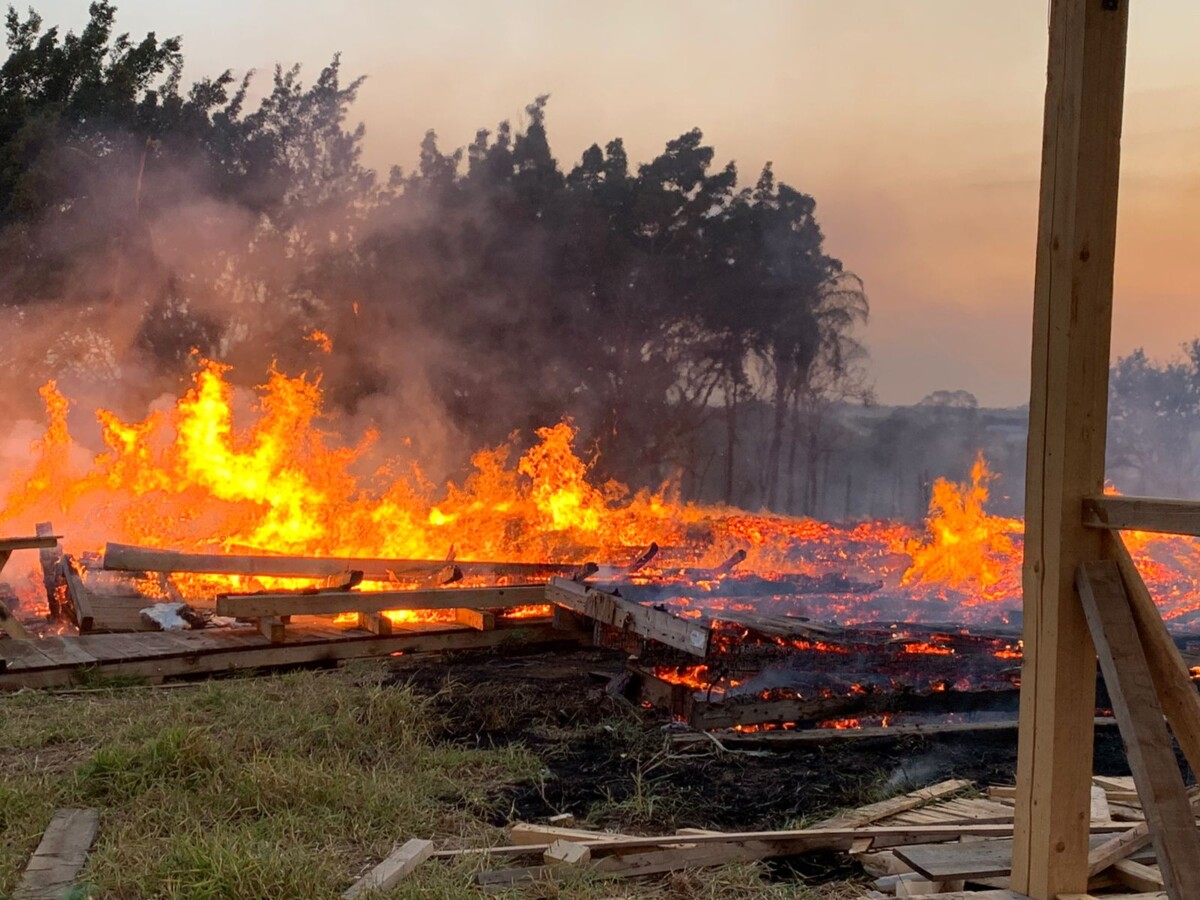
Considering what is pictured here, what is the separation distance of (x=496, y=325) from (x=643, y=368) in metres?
3.55

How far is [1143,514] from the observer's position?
3.01m

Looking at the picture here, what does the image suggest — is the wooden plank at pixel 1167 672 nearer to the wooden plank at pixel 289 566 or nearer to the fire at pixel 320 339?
the wooden plank at pixel 289 566

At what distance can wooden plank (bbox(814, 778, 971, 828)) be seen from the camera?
195 inches

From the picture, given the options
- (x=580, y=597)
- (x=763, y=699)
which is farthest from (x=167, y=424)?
(x=763, y=699)

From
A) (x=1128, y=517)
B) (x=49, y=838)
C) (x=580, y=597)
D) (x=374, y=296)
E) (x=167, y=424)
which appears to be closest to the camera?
(x=1128, y=517)

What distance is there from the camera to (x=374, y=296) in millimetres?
19328

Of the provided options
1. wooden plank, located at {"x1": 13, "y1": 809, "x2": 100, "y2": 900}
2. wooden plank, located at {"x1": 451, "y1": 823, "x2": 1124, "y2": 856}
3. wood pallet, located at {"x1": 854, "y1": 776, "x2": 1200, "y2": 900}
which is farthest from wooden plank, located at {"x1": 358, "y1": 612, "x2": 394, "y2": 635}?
wood pallet, located at {"x1": 854, "y1": 776, "x2": 1200, "y2": 900}

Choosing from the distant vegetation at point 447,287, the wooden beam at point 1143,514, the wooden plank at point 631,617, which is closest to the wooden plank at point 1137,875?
the wooden beam at point 1143,514

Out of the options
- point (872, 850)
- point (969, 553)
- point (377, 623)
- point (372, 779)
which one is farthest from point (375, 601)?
point (969, 553)

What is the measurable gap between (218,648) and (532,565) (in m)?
3.81

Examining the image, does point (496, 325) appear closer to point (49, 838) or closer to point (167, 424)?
point (167, 424)

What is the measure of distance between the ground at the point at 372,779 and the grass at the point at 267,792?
0.01 metres

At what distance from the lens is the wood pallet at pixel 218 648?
800cm

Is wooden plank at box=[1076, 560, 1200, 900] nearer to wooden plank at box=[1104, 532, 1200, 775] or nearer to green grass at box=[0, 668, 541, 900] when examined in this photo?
wooden plank at box=[1104, 532, 1200, 775]
